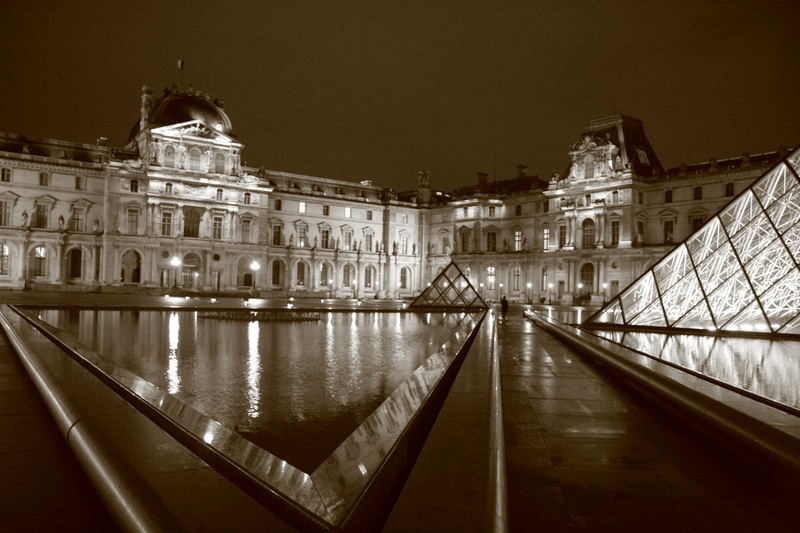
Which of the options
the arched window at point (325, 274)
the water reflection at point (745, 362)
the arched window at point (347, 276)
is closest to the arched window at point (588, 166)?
the arched window at point (347, 276)

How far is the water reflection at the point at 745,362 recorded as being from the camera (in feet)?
23.2

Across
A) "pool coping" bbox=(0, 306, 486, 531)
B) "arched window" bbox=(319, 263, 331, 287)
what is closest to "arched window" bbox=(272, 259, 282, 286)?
"arched window" bbox=(319, 263, 331, 287)

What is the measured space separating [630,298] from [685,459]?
16827mm

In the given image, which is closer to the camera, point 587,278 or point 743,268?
point 743,268

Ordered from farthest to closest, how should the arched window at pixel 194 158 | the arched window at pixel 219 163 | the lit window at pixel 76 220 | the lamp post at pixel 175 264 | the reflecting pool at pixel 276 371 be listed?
the arched window at pixel 219 163
the arched window at pixel 194 158
the lamp post at pixel 175 264
the lit window at pixel 76 220
the reflecting pool at pixel 276 371

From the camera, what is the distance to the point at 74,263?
171ft

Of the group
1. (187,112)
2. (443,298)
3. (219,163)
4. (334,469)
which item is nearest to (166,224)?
(219,163)

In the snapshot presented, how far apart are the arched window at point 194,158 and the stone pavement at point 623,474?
51.7 meters

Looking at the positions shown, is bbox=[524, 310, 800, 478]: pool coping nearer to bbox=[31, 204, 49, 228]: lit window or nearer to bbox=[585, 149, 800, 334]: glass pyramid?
bbox=[585, 149, 800, 334]: glass pyramid

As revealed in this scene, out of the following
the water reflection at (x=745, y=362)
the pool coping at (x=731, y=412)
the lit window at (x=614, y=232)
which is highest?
the lit window at (x=614, y=232)

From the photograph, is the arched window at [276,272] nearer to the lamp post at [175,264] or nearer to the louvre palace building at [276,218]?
the louvre palace building at [276,218]

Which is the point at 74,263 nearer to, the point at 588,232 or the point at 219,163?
the point at 219,163

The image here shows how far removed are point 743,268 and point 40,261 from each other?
50.7 meters

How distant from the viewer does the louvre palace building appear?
48.8 meters
